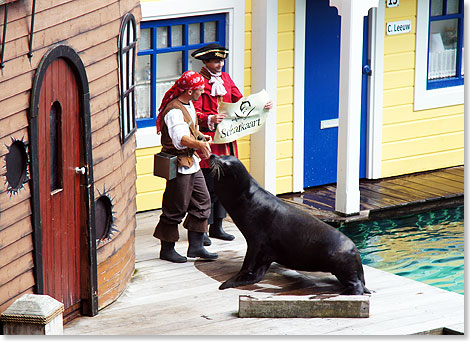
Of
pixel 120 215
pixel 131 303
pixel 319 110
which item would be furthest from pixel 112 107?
pixel 319 110

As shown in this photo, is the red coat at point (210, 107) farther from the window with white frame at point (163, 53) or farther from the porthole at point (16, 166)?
the porthole at point (16, 166)

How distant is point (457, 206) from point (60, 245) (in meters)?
5.82

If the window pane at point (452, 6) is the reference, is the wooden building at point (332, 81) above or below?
below

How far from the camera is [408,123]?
12.5 metres

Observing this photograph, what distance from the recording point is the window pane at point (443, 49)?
12586mm

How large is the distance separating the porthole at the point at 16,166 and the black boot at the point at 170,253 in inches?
99.4

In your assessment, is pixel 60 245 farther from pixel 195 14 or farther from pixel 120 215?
pixel 195 14

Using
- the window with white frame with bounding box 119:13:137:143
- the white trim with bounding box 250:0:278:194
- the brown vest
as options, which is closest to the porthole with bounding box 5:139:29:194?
the window with white frame with bounding box 119:13:137:143

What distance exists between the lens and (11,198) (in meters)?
6.45

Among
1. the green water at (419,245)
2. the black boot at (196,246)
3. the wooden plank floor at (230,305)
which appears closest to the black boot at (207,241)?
the wooden plank floor at (230,305)

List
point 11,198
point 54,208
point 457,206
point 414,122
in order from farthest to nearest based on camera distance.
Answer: point 414,122
point 457,206
point 54,208
point 11,198

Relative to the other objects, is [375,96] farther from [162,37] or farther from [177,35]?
[162,37]

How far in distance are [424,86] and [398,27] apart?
32.4 inches

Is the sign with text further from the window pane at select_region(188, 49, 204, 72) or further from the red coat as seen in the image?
the red coat
